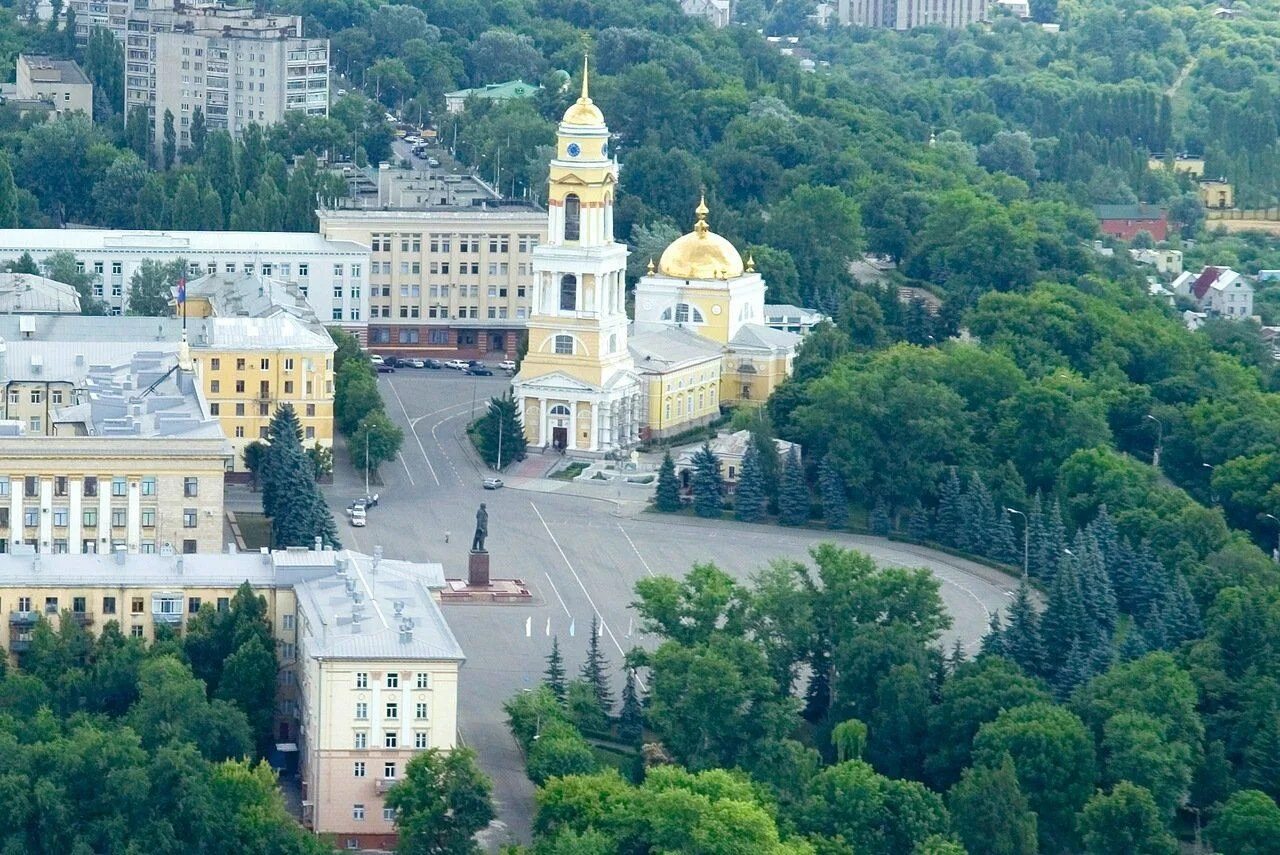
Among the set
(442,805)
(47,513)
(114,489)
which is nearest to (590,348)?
(114,489)

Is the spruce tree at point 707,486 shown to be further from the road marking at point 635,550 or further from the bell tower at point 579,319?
the bell tower at point 579,319

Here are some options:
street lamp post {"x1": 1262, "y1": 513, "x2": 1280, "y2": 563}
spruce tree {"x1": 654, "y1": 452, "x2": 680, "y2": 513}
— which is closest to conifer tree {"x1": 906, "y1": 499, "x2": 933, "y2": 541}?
spruce tree {"x1": 654, "y1": 452, "x2": 680, "y2": 513}

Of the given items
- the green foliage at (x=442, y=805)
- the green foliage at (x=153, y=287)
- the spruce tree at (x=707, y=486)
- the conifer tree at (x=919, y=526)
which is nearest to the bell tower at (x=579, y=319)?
the spruce tree at (x=707, y=486)

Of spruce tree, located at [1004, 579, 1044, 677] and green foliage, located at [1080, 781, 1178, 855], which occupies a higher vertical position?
spruce tree, located at [1004, 579, 1044, 677]

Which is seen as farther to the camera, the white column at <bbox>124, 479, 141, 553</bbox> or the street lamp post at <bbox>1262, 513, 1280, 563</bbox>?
the street lamp post at <bbox>1262, 513, 1280, 563</bbox>

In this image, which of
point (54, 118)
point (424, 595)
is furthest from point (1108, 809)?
point (54, 118)

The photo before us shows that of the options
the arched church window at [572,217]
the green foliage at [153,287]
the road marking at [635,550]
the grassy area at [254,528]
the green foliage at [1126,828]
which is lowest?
the green foliage at [1126,828]

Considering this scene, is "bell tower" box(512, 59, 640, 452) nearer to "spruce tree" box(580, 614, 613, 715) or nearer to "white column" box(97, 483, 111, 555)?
"white column" box(97, 483, 111, 555)

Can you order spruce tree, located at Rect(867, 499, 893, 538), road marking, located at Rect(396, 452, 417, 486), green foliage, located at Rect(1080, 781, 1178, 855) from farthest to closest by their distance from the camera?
road marking, located at Rect(396, 452, 417, 486)
spruce tree, located at Rect(867, 499, 893, 538)
green foliage, located at Rect(1080, 781, 1178, 855)
